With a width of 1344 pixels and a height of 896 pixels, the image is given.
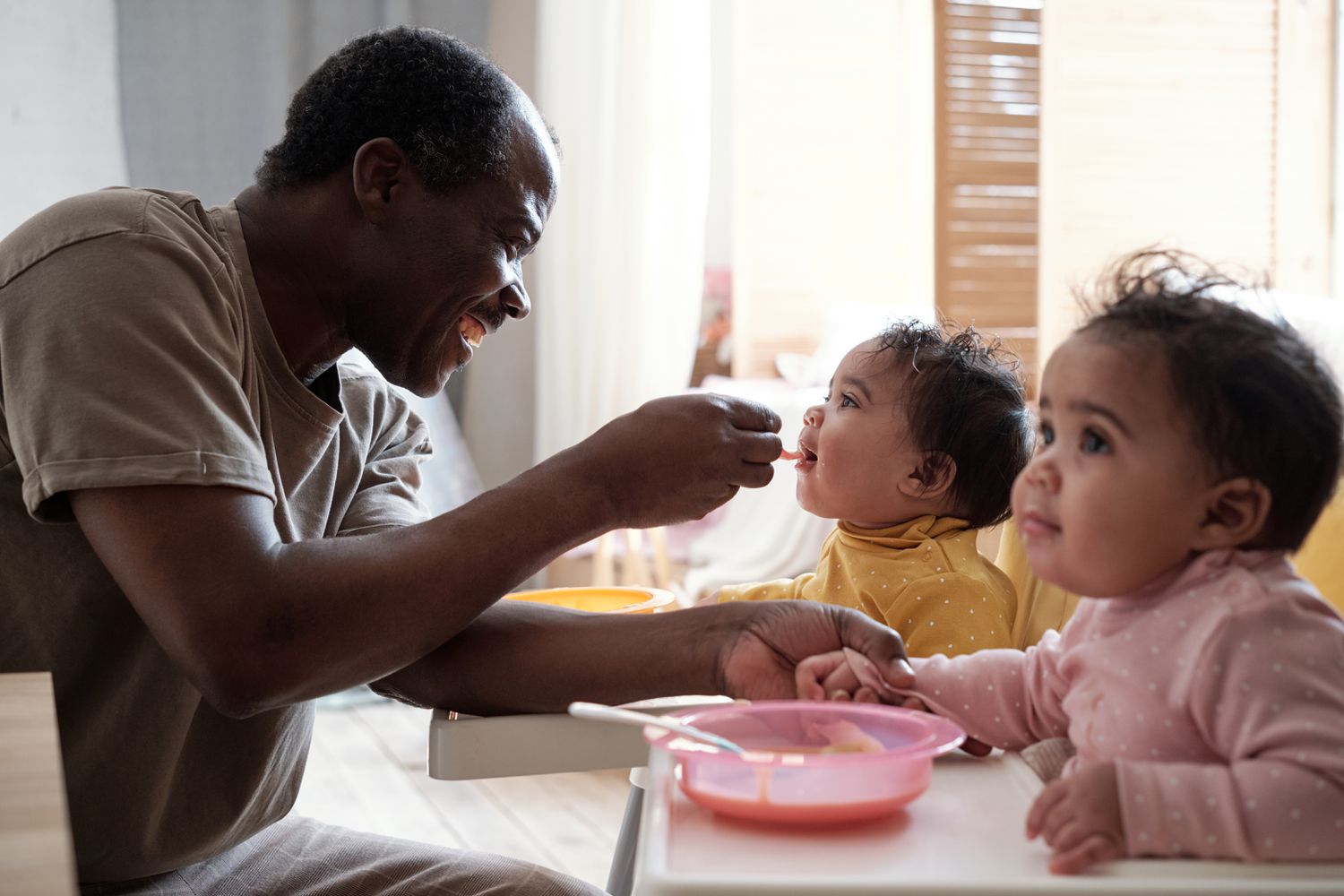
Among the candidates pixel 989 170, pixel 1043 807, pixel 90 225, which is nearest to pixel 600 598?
pixel 90 225

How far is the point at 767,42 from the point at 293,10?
1466 mm

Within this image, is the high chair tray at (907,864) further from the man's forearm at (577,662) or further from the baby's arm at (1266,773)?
the man's forearm at (577,662)

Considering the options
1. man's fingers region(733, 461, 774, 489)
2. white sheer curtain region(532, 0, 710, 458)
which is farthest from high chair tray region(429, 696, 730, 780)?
white sheer curtain region(532, 0, 710, 458)

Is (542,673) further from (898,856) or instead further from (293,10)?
(293,10)

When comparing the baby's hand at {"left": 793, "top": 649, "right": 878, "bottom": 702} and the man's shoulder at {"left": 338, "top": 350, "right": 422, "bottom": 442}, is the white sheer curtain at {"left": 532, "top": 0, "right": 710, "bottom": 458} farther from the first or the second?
the baby's hand at {"left": 793, "top": 649, "right": 878, "bottom": 702}

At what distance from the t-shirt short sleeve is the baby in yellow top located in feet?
1.81

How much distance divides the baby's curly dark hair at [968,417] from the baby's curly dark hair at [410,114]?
1.56ft

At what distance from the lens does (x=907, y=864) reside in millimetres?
641

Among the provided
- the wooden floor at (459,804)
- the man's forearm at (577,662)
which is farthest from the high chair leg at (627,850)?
the wooden floor at (459,804)

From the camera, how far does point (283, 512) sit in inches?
43.3

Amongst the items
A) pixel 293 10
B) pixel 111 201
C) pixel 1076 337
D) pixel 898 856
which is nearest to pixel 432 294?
pixel 111 201

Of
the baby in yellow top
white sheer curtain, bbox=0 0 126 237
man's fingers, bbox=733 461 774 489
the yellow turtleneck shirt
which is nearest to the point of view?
man's fingers, bbox=733 461 774 489

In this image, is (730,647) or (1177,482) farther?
(730,647)

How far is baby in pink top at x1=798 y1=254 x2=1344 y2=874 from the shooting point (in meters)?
0.66
